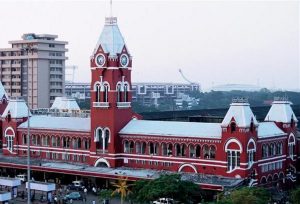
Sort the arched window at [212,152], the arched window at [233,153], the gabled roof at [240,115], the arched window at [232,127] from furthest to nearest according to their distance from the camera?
1. the arched window at [212,152]
2. the arched window at [232,127]
3. the arched window at [233,153]
4. the gabled roof at [240,115]

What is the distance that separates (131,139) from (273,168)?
12602mm

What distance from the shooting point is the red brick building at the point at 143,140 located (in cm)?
4994

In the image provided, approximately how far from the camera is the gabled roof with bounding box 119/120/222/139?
5187cm

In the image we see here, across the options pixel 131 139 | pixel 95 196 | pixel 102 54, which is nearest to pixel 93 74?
pixel 102 54

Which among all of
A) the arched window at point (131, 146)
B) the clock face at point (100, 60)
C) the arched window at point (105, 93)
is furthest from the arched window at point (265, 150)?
the clock face at point (100, 60)

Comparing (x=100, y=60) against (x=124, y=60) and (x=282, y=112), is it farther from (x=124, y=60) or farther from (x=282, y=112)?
(x=282, y=112)

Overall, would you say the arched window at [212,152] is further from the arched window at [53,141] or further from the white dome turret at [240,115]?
the arched window at [53,141]

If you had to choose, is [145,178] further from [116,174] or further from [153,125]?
[153,125]

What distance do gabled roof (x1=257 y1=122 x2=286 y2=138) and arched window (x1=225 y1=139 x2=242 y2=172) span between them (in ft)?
9.55

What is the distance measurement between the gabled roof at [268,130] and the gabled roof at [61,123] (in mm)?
16046

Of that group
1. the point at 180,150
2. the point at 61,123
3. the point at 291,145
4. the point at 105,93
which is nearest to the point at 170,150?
the point at 180,150

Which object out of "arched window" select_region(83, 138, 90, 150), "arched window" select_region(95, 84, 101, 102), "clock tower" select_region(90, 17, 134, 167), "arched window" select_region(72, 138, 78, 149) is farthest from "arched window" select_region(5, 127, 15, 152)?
"arched window" select_region(95, 84, 101, 102)

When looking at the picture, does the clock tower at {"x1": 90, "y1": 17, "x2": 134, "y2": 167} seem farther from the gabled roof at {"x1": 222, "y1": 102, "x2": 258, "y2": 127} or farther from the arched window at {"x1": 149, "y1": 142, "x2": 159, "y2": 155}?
the gabled roof at {"x1": 222, "y1": 102, "x2": 258, "y2": 127}

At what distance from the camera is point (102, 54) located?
56438 millimetres
